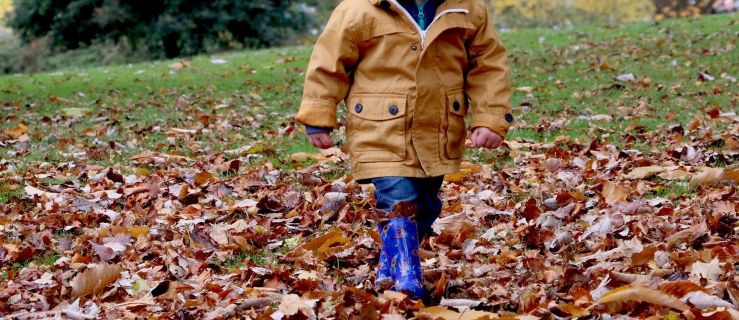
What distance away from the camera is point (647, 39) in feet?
53.1

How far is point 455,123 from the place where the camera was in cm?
382

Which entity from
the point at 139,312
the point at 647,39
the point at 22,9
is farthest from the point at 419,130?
the point at 22,9

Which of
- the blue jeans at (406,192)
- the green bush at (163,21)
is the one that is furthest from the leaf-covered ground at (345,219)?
the green bush at (163,21)

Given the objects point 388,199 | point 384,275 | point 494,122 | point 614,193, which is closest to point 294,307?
point 384,275

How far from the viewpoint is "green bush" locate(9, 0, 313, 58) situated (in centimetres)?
2264

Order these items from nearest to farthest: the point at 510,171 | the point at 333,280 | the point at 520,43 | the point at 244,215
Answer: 1. the point at 333,280
2. the point at 244,215
3. the point at 510,171
4. the point at 520,43

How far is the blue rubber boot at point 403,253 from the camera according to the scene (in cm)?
360

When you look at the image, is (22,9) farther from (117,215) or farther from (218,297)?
(218,297)

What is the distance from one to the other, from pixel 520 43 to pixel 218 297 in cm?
1422

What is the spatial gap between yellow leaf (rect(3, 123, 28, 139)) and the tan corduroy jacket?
626 centimetres

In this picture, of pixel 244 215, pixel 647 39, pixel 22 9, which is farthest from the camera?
pixel 22 9

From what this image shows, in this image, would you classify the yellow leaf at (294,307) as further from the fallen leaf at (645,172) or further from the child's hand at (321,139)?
the fallen leaf at (645,172)

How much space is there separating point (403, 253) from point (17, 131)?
6752 mm

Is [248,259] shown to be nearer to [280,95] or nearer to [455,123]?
[455,123]
